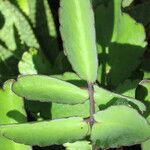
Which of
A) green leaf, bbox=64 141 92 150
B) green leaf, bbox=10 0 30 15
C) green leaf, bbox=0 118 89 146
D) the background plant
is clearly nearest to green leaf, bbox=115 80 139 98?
the background plant

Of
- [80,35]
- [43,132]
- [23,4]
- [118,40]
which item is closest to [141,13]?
[118,40]

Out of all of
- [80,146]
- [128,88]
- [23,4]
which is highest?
[23,4]

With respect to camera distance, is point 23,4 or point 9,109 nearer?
point 9,109

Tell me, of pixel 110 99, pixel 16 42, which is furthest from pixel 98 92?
pixel 16 42

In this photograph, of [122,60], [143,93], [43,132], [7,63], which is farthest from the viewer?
[7,63]

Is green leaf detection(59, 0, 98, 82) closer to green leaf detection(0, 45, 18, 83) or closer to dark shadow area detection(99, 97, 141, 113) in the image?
Answer: dark shadow area detection(99, 97, 141, 113)

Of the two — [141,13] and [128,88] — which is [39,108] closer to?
[128,88]

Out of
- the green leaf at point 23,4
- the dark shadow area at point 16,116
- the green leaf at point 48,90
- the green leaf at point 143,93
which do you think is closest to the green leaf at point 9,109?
the dark shadow area at point 16,116
